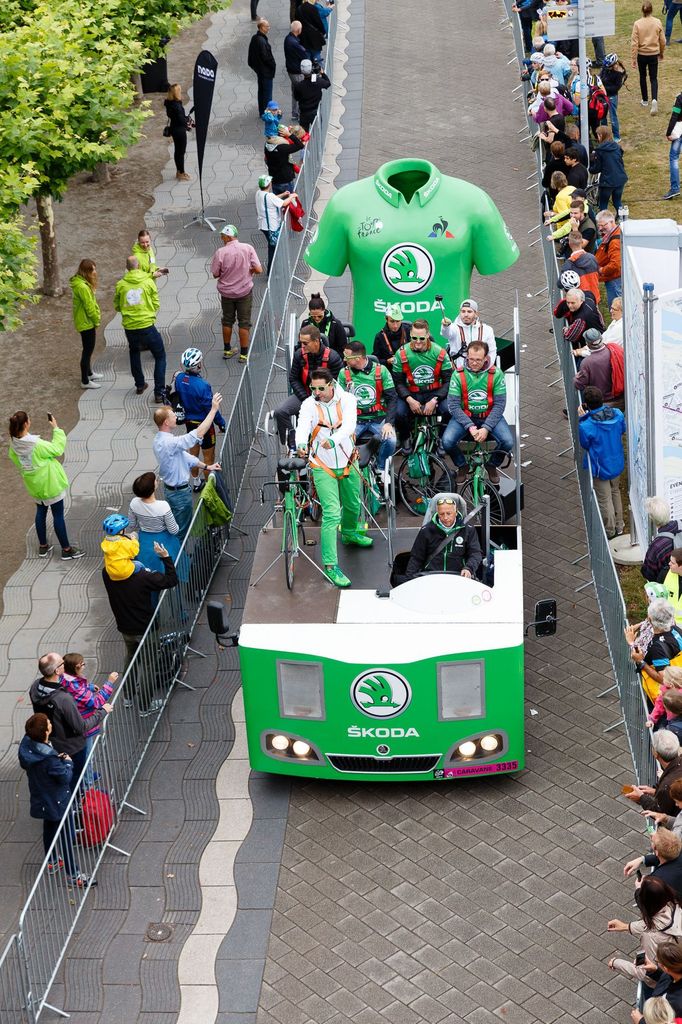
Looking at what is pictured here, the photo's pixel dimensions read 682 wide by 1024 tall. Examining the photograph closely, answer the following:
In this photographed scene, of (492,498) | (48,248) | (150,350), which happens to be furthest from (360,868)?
(48,248)

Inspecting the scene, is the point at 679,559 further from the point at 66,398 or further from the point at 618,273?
the point at 66,398

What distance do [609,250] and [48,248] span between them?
7474 mm

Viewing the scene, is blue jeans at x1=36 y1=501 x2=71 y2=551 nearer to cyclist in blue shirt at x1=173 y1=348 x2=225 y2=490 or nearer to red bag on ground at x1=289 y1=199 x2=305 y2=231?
cyclist in blue shirt at x1=173 y1=348 x2=225 y2=490

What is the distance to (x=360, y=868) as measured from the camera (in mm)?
11125

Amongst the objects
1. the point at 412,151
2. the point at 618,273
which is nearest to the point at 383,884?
the point at 618,273

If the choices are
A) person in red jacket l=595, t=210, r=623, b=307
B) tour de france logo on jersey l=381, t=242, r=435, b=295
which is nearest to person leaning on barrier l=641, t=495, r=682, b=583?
tour de france logo on jersey l=381, t=242, r=435, b=295

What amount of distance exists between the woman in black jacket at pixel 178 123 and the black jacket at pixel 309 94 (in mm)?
1810

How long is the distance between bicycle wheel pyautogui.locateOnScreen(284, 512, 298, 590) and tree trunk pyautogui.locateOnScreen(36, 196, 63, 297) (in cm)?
804

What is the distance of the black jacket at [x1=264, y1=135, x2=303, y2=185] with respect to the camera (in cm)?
2072

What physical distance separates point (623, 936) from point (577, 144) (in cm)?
1254

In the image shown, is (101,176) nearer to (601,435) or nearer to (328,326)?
(328,326)

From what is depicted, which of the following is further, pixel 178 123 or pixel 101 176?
pixel 101 176

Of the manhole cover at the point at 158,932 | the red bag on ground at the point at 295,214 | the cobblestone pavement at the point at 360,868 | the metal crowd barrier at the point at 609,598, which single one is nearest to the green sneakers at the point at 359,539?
the cobblestone pavement at the point at 360,868

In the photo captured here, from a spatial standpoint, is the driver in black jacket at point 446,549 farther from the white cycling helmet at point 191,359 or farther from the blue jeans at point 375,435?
the white cycling helmet at point 191,359
